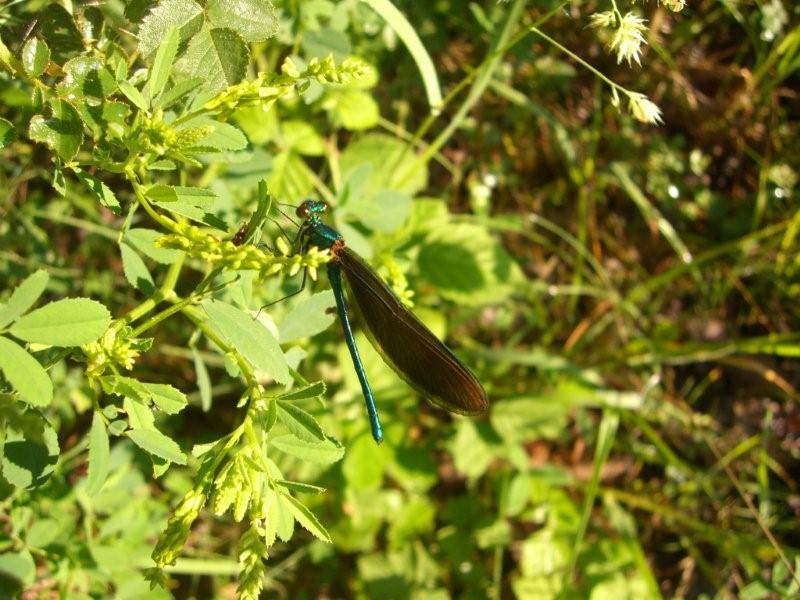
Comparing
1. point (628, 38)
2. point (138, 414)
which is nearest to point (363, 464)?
point (138, 414)

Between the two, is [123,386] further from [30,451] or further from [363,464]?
[363,464]

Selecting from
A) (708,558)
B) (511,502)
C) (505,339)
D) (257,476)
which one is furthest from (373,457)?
(708,558)

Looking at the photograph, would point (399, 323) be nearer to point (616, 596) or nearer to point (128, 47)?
point (128, 47)

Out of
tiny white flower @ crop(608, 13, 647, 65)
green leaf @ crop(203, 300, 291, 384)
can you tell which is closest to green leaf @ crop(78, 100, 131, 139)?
green leaf @ crop(203, 300, 291, 384)

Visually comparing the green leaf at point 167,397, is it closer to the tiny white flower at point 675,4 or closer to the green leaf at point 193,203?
the green leaf at point 193,203

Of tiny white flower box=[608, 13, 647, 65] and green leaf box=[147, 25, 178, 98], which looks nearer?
green leaf box=[147, 25, 178, 98]

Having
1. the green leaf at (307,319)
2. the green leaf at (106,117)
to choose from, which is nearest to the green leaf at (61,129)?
the green leaf at (106,117)

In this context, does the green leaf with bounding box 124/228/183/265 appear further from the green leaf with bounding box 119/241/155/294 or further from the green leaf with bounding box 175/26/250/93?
the green leaf with bounding box 175/26/250/93
